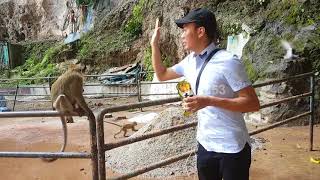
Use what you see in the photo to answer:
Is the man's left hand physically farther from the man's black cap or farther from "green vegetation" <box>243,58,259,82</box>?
"green vegetation" <box>243,58,259,82</box>

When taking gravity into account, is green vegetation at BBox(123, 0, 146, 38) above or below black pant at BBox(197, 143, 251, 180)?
above

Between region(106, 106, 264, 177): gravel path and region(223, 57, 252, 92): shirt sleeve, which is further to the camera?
region(106, 106, 264, 177): gravel path

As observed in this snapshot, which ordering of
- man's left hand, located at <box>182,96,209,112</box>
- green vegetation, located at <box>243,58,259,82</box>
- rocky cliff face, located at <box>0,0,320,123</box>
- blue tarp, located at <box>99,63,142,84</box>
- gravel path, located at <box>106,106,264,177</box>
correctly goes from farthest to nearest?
1. blue tarp, located at <box>99,63,142,84</box>
2. green vegetation, located at <box>243,58,259,82</box>
3. rocky cliff face, located at <box>0,0,320,123</box>
4. gravel path, located at <box>106,106,264,177</box>
5. man's left hand, located at <box>182,96,209,112</box>

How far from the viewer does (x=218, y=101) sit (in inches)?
82.4

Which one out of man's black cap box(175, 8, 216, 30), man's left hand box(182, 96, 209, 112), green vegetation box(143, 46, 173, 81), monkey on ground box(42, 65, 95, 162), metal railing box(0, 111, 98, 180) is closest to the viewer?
man's left hand box(182, 96, 209, 112)

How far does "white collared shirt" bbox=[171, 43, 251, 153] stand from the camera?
2.12 m

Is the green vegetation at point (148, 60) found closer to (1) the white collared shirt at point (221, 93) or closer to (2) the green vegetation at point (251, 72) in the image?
(2) the green vegetation at point (251, 72)

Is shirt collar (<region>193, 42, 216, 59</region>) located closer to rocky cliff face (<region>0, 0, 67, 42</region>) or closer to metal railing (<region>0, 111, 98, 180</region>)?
metal railing (<region>0, 111, 98, 180</region>)

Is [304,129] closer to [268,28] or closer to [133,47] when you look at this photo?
[268,28]

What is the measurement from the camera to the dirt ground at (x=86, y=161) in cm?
493

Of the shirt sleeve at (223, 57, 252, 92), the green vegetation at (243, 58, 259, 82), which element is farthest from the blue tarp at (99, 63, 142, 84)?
the shirt sleeve at (223, 57, 252, 92)

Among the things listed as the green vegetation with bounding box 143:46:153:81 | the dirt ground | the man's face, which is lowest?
the dirt ground

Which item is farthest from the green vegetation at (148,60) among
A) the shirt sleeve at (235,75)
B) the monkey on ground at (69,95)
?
the shirt sleeve at (235,75)

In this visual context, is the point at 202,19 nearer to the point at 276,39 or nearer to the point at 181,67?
the point at 181,67
